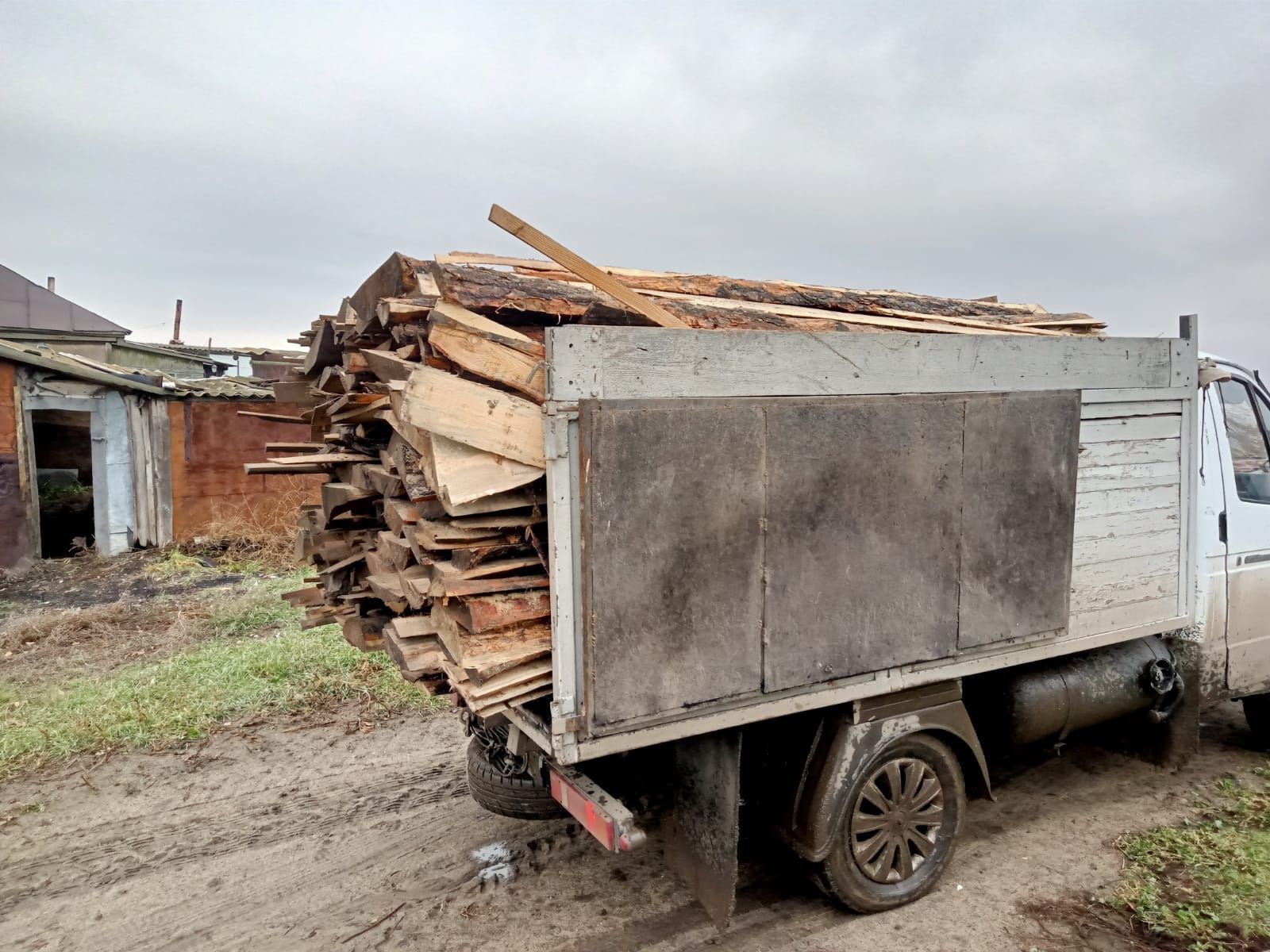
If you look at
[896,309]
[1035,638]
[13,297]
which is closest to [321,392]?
[896,309]

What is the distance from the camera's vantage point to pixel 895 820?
3.65 meters

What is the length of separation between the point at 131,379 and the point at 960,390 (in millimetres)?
13020

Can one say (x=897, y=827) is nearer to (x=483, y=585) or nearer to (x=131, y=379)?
(x=483, y=585)

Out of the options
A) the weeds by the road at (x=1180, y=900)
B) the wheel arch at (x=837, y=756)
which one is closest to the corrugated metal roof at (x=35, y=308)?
the wheel arch at (x=837, y=756)

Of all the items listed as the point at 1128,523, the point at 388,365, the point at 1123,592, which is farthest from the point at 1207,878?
the point at 388,365

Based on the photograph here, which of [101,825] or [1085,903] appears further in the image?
[101,825]

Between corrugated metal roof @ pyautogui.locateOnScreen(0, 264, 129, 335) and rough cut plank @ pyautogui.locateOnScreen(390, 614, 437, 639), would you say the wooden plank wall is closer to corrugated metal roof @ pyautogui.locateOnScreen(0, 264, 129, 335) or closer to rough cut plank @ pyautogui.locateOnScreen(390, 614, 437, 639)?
rough cut plank @ pyautogui.locateOnScreen(390, 614, 437, 639)

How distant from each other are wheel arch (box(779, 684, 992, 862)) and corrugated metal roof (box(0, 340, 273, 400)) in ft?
34.6

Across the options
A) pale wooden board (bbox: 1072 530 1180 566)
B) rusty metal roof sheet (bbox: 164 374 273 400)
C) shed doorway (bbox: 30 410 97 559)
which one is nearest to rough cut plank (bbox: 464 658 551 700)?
pale wooden board (bbox: 1072 530 1180 566)

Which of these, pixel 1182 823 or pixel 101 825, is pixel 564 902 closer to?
pixel 101 825

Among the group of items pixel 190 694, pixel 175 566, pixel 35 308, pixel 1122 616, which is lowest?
pixel 190 694

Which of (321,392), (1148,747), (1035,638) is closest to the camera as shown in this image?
(1035,638)

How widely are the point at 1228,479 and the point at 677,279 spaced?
3448mm

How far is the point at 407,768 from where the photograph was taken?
5133 millimetres
